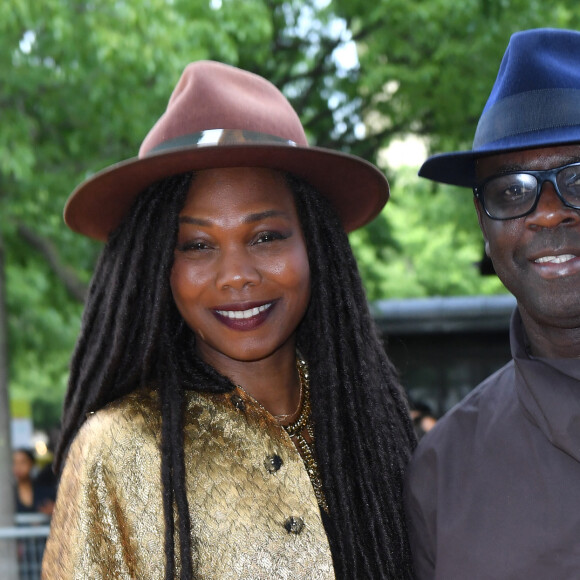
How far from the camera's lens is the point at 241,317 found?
2.66 metres

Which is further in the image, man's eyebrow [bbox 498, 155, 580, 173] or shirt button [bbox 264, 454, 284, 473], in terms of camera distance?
shirt button [bbox 264, 454, 284, 473]

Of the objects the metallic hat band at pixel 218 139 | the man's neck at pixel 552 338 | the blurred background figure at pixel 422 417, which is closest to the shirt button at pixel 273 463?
the man's neck at pixel 552 338

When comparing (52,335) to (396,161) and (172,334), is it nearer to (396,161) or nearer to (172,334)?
(396,161)

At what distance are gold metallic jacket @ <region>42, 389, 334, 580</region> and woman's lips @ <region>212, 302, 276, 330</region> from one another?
24cm

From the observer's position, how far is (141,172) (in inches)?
104

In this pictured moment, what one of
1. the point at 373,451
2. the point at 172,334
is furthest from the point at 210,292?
the point at 373,451

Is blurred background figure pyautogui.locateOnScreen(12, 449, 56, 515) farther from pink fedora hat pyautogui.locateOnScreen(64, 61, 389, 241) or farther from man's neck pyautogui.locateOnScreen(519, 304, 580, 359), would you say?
man's neck pyautogui.locateOnScreen(519, 304, 580, 359)

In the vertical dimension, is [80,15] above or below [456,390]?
above

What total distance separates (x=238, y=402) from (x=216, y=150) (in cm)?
74

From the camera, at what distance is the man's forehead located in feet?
8.05

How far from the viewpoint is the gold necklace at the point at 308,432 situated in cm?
277

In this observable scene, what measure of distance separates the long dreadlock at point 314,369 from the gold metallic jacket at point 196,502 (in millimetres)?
54

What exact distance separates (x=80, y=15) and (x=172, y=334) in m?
4.00

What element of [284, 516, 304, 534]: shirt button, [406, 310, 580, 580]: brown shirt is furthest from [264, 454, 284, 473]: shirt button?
[406, 310, 580, 580]: brown shirt
